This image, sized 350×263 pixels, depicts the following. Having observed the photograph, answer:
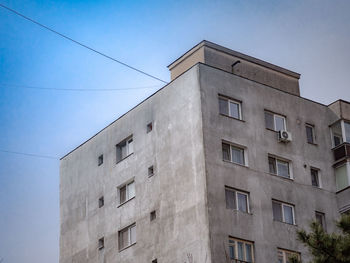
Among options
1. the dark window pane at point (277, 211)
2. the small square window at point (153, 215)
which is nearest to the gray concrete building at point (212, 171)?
the dark window pane at point (277, 211)

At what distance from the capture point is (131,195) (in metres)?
51.3

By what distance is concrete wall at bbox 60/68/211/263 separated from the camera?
153ft

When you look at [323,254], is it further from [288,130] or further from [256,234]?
[288,130]

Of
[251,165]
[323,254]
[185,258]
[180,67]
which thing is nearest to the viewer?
[323,254]

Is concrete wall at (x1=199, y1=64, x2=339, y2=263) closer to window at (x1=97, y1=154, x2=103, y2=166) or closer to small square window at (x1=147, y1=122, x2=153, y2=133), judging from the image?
small square window at (x1=147, y1=122, x2=153, y2=133)

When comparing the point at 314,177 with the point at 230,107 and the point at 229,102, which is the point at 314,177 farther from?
the point at 229,102

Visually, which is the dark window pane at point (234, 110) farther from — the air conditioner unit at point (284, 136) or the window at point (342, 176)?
the window at point (342, 176)

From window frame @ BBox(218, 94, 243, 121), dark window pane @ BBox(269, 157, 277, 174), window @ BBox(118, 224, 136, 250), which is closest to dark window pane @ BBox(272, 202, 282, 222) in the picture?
dark window pane @ BBox(269, 157, 277, 174)

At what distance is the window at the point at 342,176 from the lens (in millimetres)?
51688

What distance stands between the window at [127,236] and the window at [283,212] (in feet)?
24.4

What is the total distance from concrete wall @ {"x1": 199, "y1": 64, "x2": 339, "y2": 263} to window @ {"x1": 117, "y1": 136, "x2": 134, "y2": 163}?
6312 millimetres

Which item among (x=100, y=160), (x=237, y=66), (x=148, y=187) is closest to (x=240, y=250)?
(x=148, y=187)

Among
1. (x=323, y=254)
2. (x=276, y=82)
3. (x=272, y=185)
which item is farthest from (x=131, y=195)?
(x=323, y=254)

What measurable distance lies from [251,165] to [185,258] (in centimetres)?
628
